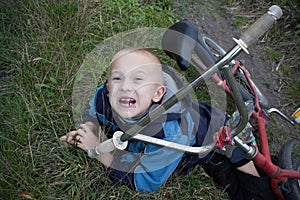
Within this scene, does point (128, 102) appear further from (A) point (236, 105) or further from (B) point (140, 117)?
(A) point (236, 105)

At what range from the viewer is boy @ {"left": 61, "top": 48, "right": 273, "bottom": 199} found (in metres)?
1.71

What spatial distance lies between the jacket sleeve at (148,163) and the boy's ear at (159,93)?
0.44 feet

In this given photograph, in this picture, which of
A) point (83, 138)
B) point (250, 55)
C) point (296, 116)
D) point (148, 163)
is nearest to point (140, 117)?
point (148, 163)

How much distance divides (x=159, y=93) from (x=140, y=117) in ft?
0.50

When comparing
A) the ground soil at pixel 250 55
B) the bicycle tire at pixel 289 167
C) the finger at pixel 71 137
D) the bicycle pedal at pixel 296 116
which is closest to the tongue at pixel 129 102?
the finger at pixel 71 137

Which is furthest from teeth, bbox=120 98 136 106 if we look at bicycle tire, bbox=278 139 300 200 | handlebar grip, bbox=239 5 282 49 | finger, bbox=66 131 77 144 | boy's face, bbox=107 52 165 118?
bicycle tire, bbox=278 139 300 200

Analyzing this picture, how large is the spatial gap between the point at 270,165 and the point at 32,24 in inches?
68.2

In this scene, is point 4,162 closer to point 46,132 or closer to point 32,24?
point 46,132

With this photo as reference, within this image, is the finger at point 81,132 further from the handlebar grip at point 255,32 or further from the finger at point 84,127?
the handlebar grip at point 255,32

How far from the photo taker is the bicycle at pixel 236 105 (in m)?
1.12

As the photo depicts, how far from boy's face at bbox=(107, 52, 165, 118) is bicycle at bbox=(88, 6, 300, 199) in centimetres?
23

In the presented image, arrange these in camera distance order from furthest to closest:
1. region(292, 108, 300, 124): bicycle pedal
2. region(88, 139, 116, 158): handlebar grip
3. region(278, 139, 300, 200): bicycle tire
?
region(292, 108, 300, 124): bicycle pedal
region(278, 139, 300, 200): bicycle tire
region(88, 139, 116, 158): handlebar grip

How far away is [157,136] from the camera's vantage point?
5.57 ft

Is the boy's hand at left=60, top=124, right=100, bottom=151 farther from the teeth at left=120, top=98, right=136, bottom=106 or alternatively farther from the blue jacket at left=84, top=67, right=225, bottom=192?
the teeth at left=120, top=98, right=136, bottom=106
